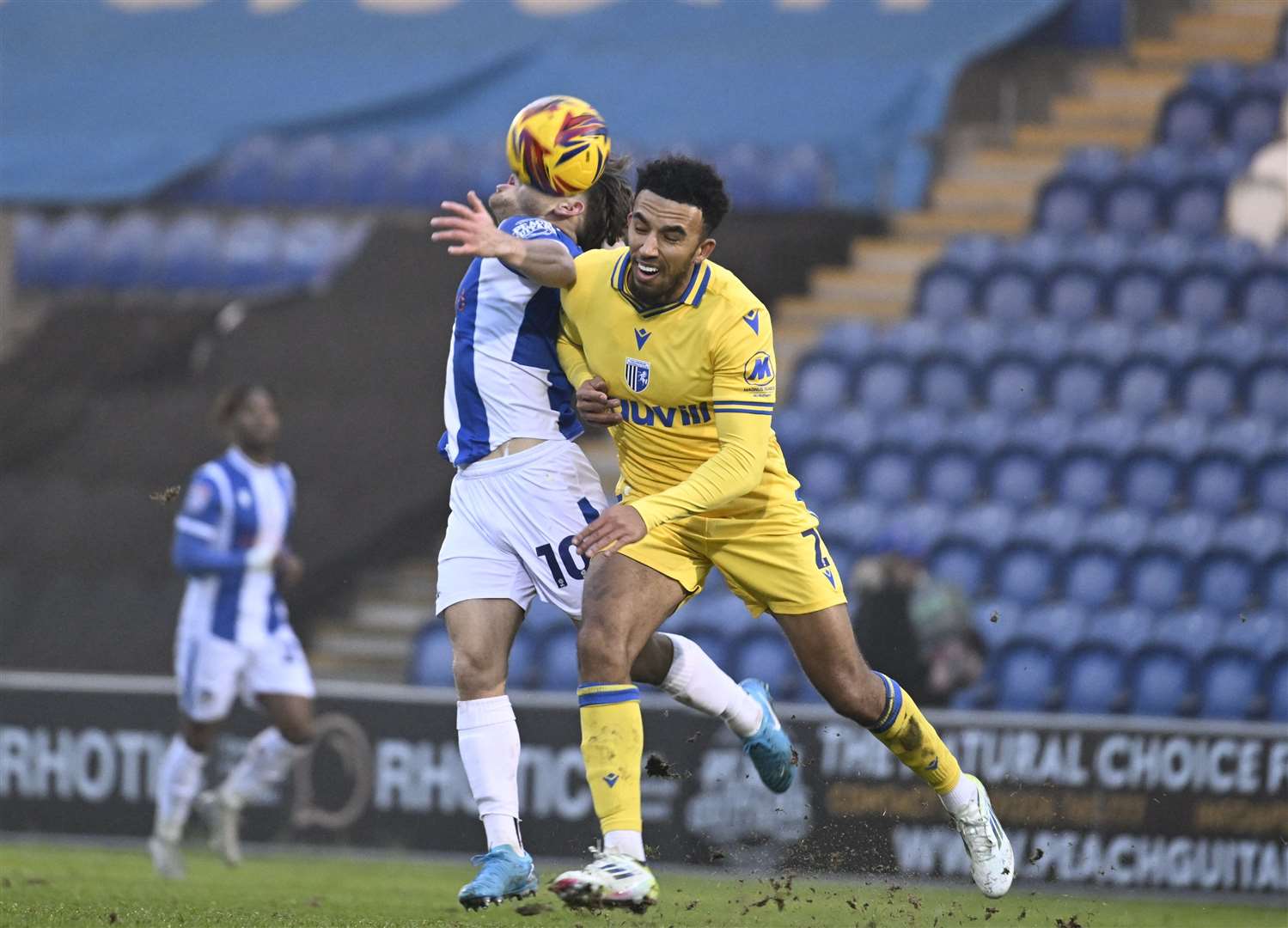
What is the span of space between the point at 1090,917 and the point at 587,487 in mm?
3419

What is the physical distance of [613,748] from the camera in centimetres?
641

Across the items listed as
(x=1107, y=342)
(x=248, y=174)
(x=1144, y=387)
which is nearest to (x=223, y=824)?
(x=1144, y=387)

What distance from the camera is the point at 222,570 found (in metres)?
11.2

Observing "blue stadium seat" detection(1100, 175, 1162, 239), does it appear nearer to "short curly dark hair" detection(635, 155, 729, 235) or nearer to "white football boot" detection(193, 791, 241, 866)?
"white football boot" detection(193, 791, 241, 866)

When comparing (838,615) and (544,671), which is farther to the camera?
(544,671)

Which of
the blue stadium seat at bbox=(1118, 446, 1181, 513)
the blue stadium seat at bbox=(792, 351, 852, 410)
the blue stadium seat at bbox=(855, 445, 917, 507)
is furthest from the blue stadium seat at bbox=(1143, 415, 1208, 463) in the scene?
the blue stadium seat at bbox=(792, 351, 852, 410)

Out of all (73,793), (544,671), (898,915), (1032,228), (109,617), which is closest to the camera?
(898,915)

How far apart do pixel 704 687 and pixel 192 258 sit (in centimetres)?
1384

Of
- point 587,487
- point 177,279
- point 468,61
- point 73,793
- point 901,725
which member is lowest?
point 73,793

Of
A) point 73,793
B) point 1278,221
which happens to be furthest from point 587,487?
point 1278,221

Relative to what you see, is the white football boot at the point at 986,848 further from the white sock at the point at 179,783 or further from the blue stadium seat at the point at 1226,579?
the blue stadium seat at the point at 1226,579

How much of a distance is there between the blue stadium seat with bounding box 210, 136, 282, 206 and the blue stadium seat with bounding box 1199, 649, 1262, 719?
36.8 ft

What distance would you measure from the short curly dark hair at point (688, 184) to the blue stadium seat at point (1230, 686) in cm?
744

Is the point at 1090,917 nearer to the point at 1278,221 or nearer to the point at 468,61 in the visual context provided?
the point at 1278,221
